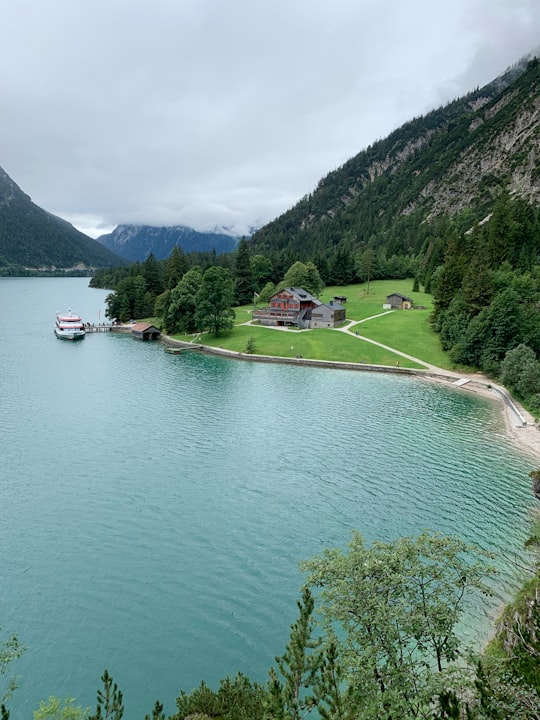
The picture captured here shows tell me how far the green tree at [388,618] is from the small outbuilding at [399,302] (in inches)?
4093

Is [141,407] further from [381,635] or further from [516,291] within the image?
[516,291]

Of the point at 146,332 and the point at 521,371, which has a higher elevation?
the point at 521,371

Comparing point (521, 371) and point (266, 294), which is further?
point (266, 294)

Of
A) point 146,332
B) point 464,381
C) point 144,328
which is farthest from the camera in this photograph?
point 144,328

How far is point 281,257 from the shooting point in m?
153

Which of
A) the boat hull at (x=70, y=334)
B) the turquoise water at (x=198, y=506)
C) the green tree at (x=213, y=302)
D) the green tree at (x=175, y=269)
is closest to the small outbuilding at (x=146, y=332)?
the boat hull at (x=70, y=334)

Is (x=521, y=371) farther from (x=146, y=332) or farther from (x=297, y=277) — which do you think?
(x=146, y=332)

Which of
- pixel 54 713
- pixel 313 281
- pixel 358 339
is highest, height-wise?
pixel 313 281

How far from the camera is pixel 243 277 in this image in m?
139

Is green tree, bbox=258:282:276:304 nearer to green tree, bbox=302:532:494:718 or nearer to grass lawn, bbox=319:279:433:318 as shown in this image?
grass lawn, bbox=319:279:433:318

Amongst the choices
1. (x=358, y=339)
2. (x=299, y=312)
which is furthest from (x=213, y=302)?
(x=358, y=339)

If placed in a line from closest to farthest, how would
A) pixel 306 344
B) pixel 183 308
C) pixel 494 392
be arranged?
pixel 494 392 < pixel 306 344 < pixel 183 308

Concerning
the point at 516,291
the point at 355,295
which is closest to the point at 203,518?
the point at 516,291

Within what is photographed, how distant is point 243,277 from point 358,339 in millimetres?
62115
